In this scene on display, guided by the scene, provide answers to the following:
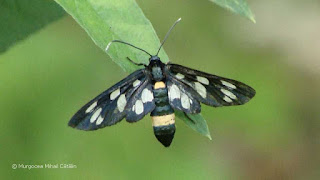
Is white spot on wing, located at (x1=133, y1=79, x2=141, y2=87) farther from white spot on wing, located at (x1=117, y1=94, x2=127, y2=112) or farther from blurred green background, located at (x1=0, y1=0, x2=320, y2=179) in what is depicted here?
blurred green background, located at (x1=0, y1=0, x2=320, y2=179)

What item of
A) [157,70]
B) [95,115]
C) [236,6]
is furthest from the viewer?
[157,70]

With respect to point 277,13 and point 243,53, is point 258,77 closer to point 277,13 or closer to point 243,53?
point 243,53

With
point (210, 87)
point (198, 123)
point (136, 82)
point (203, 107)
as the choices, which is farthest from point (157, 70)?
point (203, 107)

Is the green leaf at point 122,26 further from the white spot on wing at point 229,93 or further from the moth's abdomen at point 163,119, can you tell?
the white spot on wing at point 229,93

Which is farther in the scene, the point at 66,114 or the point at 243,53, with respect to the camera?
the point at 243,53

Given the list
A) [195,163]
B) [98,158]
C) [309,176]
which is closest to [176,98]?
[98,158]

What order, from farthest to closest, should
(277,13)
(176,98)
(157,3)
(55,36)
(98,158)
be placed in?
(277,13)
(157,3)
(55,36)
(98,158)
(176,98)

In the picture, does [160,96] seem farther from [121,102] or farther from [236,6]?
[236,6]
